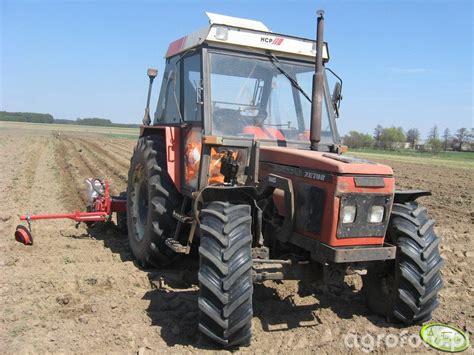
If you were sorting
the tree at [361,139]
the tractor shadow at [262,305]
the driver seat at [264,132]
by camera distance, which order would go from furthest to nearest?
the tree at [361,139] → the driver seat at [264,132] → the tractor shadow at [262,305]

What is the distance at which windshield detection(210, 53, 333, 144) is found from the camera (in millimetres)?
4859

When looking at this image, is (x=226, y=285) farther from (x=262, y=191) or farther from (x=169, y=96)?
(x=169, y=96)

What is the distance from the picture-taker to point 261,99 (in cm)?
515

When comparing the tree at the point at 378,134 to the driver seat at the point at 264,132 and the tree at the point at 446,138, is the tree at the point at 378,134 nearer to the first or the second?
the tree at the point at 446,138

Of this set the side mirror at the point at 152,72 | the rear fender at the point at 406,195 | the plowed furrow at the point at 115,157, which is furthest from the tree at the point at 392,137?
the rear fender at the point at 406,195

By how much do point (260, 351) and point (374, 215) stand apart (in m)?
1.40

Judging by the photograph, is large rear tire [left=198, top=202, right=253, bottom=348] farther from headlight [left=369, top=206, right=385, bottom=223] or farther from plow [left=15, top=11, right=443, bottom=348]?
headlight [left=369, top=206, right=385, bottom=223]

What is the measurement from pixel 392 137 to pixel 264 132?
66.4 meters

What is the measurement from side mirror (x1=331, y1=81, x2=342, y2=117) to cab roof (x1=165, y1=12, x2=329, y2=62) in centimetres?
38

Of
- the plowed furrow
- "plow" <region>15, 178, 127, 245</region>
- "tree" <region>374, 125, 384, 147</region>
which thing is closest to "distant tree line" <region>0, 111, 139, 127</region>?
"tree" <region>374, 125, 384, 147</region>

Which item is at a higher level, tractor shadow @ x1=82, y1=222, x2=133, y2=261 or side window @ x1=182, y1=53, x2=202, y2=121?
side window @ x1=182, y1=53, x2=202, y2=121

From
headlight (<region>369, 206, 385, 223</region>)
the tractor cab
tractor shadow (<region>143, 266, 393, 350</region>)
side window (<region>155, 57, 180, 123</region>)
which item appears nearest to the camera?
headlight (<region>369, 206, 385, 223</region>)

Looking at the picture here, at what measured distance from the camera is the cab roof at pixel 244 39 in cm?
482

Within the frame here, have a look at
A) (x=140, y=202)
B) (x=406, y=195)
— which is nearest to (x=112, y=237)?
(x=140, y=202)
